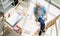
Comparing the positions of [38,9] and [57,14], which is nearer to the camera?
[38,9]

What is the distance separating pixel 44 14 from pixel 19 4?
0.75 meters

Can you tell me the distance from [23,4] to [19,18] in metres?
0.41

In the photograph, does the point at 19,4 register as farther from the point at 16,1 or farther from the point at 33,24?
the point at 33,24

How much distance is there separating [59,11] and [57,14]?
0.14 m

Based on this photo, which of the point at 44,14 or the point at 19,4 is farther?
the point at 19,4

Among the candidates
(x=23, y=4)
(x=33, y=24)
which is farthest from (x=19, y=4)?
(x=33, y=24)

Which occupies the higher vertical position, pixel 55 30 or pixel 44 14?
pixel 44 14

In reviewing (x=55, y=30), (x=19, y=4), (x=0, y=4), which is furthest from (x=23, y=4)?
(x=55, y=30)

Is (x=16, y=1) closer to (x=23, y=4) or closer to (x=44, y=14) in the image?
(x=23, y=4)

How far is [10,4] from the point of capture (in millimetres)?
5887

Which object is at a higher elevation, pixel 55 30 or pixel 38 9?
pixel 38 9

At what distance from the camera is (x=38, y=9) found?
519 centimetres

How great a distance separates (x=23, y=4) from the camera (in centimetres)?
585

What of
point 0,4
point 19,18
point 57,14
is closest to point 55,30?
point 57,14
